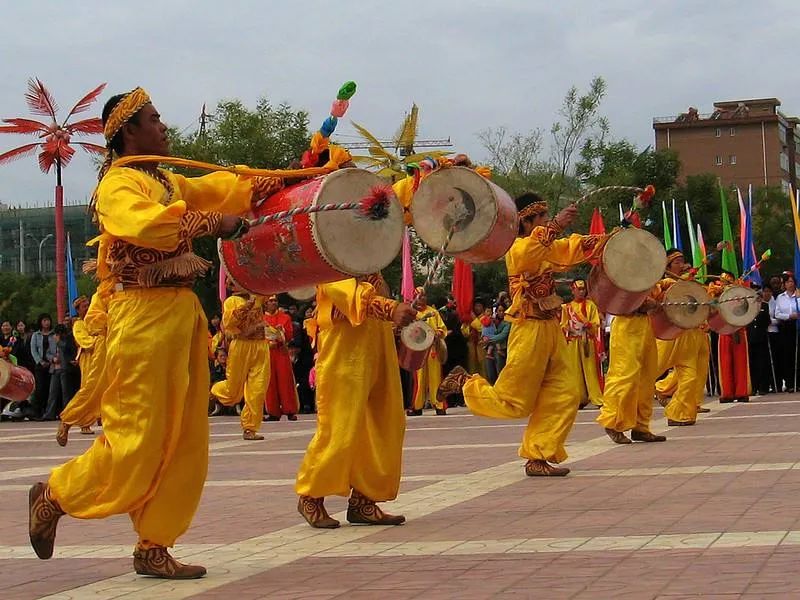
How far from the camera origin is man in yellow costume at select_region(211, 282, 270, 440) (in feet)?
51.1

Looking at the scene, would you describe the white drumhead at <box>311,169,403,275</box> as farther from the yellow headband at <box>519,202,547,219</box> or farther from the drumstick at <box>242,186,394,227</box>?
the yellow headband at <box>519,202,547,219</box>

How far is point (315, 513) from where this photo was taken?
24.1 ft

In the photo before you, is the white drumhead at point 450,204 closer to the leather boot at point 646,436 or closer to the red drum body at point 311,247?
the red drum body at point 311,247

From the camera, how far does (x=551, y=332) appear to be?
32.1ft

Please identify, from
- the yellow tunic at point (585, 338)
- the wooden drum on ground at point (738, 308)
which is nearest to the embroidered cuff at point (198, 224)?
the wooden drum on ground at point (738, 308)

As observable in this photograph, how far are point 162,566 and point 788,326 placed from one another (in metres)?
17.2

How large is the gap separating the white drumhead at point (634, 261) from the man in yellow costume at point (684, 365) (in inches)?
144

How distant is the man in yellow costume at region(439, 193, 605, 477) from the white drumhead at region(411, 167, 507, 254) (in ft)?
6.71

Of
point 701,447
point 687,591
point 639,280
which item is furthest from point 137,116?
point 701,447

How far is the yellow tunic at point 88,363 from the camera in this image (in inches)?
430

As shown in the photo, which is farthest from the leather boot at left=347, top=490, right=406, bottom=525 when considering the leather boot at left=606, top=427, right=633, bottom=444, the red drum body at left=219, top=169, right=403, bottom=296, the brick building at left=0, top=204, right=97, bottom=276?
the brick building at left=0, top=204, right=97, bottom=276

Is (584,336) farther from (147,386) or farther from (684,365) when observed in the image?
(147,386)

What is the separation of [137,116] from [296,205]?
819 mm

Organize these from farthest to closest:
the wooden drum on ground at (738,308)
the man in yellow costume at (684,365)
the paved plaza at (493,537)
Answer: the wooden drum on ground at (738,308), the man in yellow costume at (684,365), the paved plaza at (493,537)
